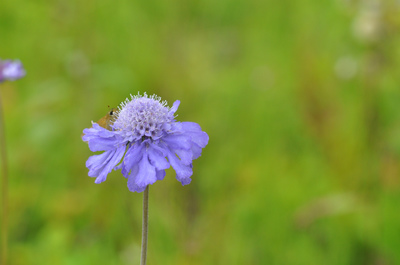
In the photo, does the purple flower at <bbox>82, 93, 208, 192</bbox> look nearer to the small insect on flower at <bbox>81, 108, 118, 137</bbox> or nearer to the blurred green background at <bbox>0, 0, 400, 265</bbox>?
the small insect on flower at <bbox>81, 108, 118, 137</bbox>

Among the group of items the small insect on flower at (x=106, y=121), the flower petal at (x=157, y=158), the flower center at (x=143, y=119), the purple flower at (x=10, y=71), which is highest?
the purple flower at (x=10, y=71)

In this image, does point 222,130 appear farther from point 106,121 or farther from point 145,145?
point 145,145

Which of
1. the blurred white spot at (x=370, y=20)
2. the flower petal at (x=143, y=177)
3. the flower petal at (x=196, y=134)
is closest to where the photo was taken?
the flower petal at (x=143, y=177)

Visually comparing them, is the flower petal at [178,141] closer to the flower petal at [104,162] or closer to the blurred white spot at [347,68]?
the flower petal at [104,162]

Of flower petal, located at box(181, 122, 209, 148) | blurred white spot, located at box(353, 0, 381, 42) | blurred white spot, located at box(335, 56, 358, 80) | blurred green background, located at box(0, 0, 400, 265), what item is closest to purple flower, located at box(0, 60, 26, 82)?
blurred green background, located at box(0, 0, 400, 265)

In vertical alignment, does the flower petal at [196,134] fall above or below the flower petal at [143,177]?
above

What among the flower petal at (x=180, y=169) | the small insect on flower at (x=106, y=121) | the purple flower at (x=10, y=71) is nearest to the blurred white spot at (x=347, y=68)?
the purple flower at (x=10, y=71)

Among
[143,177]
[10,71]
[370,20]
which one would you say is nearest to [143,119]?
[143,177]

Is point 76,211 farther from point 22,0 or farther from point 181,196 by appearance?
point 22,0

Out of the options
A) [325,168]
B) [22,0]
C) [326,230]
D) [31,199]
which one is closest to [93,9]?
[22,0]
